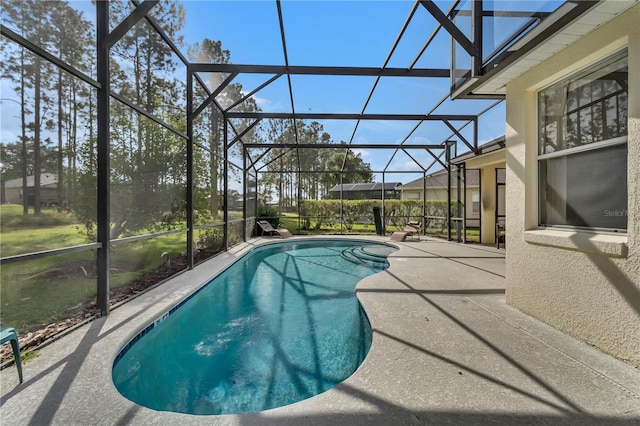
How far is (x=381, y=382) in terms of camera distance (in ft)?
6.75

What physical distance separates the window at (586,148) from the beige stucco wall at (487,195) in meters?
6.53

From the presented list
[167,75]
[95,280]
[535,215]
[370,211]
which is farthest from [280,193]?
[535,215]

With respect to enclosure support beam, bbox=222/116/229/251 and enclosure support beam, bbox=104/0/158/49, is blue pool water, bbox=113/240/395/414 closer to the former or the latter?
enclosure support beam, bbox=222/116/229/251

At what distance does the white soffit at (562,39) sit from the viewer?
2184mm

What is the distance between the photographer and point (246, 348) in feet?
10.6

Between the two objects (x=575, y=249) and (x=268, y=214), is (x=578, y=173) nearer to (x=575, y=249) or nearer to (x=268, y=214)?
(x=575, y=249)

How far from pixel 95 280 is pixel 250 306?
2208 mm

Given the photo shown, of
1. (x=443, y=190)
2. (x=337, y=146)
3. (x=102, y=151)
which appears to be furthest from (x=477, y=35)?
(x=443, y=190)

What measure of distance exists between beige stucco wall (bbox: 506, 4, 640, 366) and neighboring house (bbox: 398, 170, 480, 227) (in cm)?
704

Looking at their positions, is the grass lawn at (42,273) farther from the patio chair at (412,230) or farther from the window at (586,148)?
the patio chair at (412,230)

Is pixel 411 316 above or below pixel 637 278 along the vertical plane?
below

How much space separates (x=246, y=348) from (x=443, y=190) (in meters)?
18.2

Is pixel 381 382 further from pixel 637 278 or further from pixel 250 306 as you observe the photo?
pixel 250 306

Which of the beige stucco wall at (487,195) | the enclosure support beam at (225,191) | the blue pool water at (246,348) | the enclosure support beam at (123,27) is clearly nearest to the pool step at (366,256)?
the blue pool water at (246,348)
